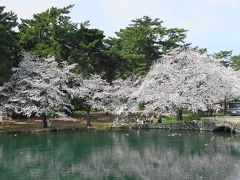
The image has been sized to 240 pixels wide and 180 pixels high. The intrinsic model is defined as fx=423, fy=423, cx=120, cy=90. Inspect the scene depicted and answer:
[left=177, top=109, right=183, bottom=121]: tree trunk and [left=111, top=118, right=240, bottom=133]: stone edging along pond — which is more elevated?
[left=177, top=109, right=183, bottom=121]: tree trunk

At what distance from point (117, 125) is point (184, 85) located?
29.1 feet

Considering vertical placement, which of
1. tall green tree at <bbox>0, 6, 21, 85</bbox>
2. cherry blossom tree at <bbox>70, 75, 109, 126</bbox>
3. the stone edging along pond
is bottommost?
the stone edging along pond

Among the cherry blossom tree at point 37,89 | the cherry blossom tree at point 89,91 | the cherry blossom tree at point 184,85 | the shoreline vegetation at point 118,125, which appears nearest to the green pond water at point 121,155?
the shoreline vegetation at point 118,125

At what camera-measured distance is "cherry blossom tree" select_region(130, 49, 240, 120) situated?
46.6m

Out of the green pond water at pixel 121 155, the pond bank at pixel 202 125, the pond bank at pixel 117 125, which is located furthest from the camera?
the pond bank at pixel 117 125

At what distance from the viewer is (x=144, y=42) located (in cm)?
6331

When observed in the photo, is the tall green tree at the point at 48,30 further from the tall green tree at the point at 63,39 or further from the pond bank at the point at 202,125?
the pond bank at the point at 202,125

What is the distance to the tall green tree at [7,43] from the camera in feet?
149

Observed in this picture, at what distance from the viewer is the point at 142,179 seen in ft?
78.4

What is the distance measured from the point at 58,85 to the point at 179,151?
19.4 meters

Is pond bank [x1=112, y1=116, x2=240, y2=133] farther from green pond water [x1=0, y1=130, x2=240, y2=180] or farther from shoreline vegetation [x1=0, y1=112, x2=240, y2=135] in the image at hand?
green pond water [x1=0, y1=130, x2=240, y2=180]

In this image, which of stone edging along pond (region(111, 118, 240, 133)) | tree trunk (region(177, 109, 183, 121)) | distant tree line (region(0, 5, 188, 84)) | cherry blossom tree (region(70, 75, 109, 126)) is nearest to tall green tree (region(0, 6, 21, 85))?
distant tree line (region(0, 5, 188, 84))

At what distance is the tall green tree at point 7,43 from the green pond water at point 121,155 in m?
7.71

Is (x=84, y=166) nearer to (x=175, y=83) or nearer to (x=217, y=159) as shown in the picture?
(x=217, y=159)
